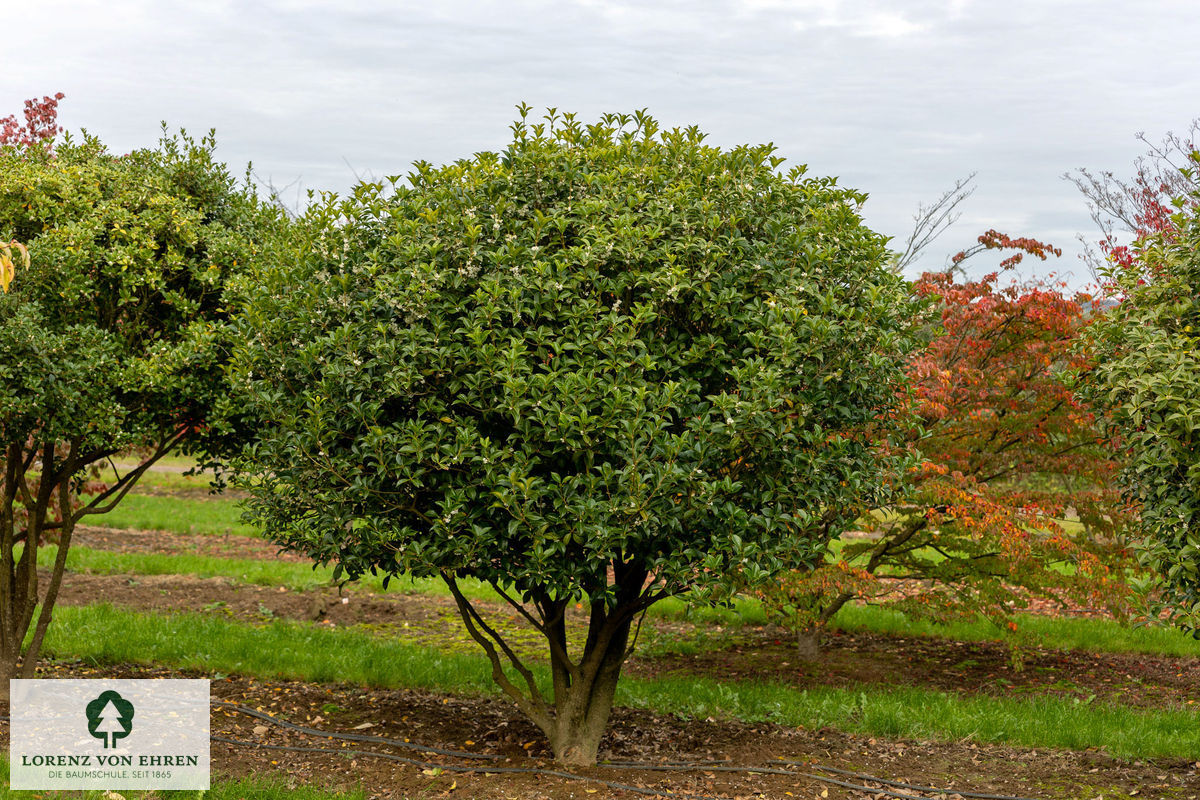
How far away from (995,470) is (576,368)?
6.01 meters

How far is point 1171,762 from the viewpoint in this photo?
22.1 feet

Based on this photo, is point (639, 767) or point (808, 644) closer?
point (639, 767)

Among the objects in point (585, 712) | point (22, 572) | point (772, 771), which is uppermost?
point (22, 572)

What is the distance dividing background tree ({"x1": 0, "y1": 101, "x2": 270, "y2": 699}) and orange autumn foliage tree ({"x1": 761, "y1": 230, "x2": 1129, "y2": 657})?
492 cm

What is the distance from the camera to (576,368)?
508cm

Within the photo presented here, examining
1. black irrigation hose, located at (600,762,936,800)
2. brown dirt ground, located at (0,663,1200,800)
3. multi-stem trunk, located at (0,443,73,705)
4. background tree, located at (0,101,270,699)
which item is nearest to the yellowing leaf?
background tree, located at (0,101,270,699)

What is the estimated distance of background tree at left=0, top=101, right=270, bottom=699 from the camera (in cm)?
638

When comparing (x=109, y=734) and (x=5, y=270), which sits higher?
(x=5, y=270)

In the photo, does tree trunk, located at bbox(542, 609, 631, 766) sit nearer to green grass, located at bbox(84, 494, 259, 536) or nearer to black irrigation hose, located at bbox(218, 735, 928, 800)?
black irrigation hose, located at bbox(218, 735, 928, 800)

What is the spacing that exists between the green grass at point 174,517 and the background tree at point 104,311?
32.1 feet

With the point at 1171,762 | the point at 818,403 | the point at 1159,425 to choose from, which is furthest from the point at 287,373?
the point at 1171,762

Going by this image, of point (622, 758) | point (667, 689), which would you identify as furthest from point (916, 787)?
point (667, 689)

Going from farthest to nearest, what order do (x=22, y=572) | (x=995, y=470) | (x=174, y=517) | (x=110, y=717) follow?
1. (x=174, y=517)
2. (x=995, y=470)
3. (x=22, y=572)
4. (x=110, y=717)

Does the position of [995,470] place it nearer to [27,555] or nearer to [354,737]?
[354,737]
